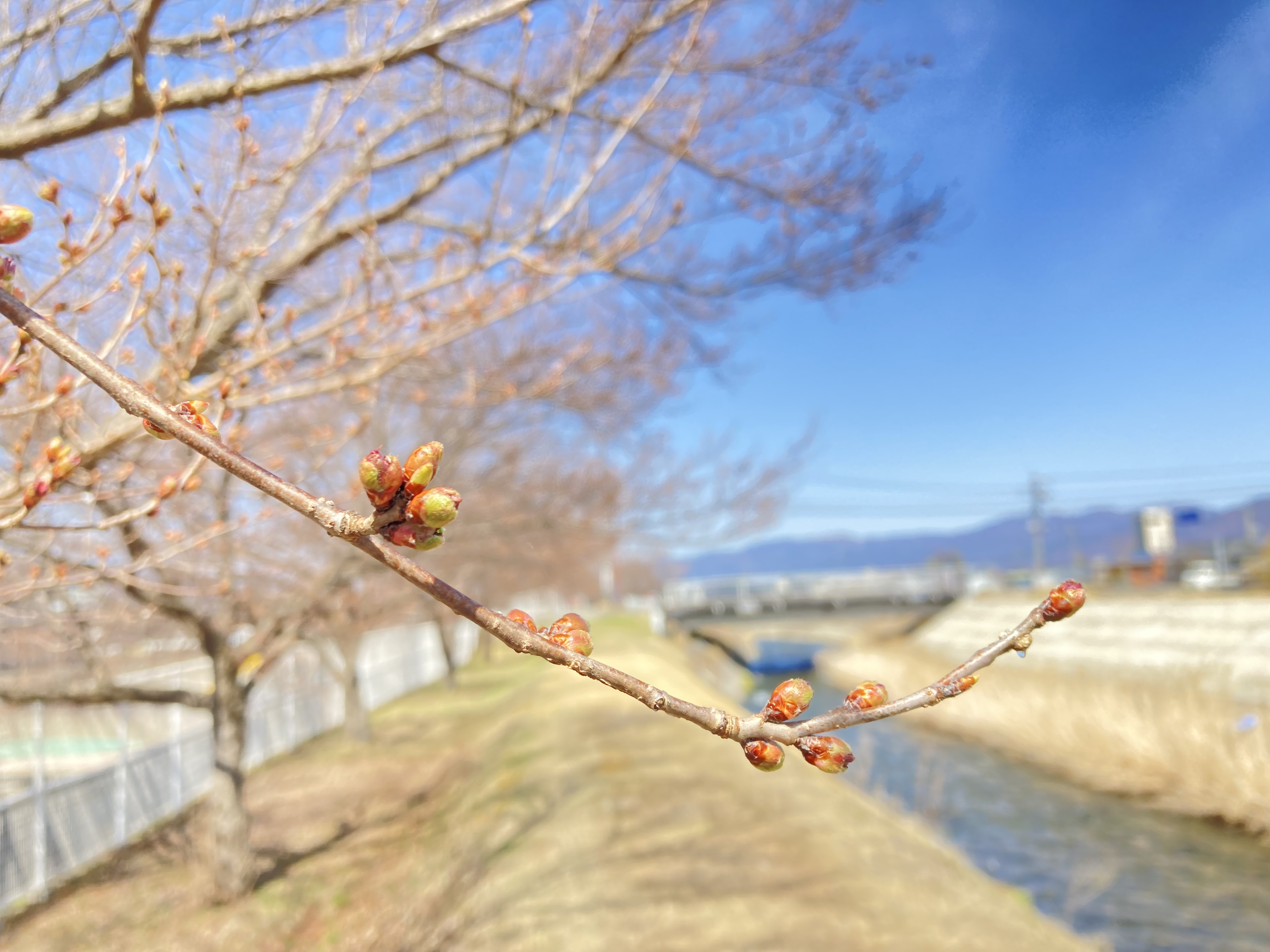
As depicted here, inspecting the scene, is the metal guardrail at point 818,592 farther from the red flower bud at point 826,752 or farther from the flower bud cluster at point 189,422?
the flower bud cluster at point 189,422

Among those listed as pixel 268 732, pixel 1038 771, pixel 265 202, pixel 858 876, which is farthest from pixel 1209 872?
pixel 268 732

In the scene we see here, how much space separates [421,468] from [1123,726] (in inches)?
670

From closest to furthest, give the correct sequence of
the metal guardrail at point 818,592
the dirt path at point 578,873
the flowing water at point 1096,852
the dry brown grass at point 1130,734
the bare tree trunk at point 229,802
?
the dirt path at point 578,873 < the bare tree trunk at point 229,802 < the flowing water at point 1096,852 < the dry brown grass at point 1130,734 < the metal guardrail at point 818,592

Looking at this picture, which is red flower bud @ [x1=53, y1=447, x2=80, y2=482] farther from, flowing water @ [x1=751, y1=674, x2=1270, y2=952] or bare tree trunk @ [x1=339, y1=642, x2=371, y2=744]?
bare tree trunk @ [x1=339, y1=642, x2=371, y2=744]

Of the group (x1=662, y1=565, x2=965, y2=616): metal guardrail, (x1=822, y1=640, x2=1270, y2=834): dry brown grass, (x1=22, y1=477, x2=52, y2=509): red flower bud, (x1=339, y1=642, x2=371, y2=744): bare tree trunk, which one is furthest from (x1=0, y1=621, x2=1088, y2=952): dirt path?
(x1=662, y1=565, x2=965, y2=616): metal guardrail

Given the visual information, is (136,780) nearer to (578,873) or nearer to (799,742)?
(578,873)

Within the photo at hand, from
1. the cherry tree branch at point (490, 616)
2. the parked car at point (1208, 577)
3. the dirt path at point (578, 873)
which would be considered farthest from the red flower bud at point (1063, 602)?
the parked car at point (1208, 577)

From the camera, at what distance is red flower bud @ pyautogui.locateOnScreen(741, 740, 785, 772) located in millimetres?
1017

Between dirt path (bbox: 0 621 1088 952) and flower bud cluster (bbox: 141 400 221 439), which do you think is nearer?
flower bud cluster (bbox: 141 400 221 439)

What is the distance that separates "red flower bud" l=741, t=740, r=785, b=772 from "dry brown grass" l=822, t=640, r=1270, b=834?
26.7ft

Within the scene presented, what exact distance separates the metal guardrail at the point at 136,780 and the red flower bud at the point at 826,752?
9509mm

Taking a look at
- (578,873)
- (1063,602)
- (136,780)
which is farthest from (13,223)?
(136,780)

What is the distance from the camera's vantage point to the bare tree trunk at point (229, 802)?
321 inches

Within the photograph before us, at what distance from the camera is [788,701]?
3.49ft
